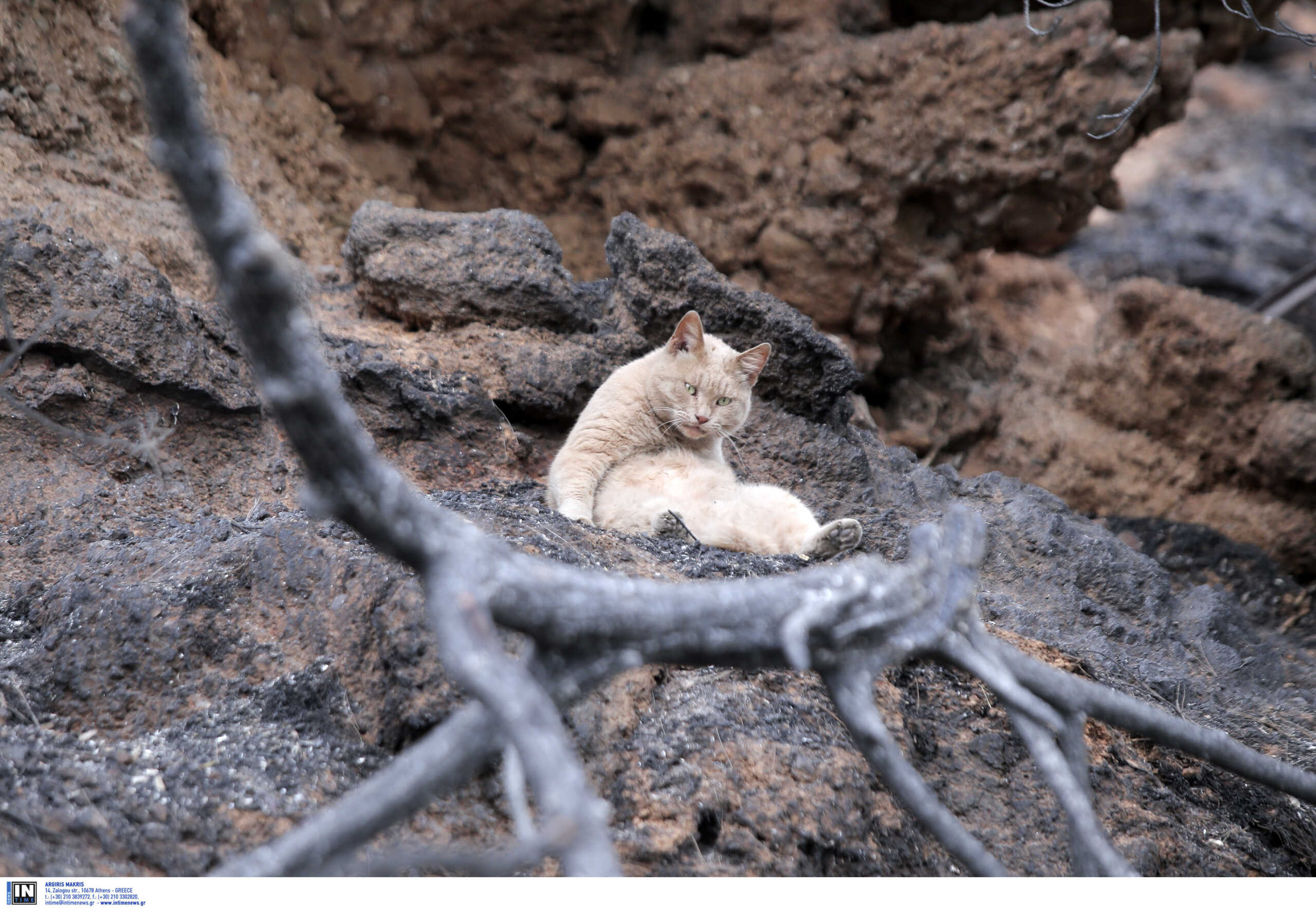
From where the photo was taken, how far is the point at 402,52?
6484 mm

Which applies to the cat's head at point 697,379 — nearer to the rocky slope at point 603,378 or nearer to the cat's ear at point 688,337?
the cat's ear at point 688,337

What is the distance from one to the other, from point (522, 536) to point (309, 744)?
80 cm

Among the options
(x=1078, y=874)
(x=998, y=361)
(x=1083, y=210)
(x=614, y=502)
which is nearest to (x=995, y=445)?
(x=998, y=361)

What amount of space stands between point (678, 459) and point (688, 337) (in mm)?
519

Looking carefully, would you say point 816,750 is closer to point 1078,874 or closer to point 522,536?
point 1078,874

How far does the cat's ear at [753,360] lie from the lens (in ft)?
12.9

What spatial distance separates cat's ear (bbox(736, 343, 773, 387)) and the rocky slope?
62cm

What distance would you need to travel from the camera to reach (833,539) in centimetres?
325

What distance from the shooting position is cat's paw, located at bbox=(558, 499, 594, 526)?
11.8 feet

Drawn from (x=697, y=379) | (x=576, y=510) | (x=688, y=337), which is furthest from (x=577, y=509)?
(x=688, y=337)

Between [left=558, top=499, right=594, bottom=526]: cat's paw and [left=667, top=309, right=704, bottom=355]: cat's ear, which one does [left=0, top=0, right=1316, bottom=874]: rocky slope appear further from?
[left=667, top=309, right=704, bottom=355]: cat's ear
